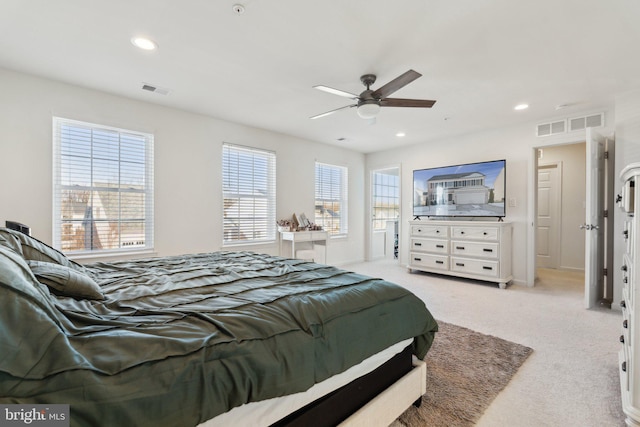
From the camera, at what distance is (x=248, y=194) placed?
4625 millimetres

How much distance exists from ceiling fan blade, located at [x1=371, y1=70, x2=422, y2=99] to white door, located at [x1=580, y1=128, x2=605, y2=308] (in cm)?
255

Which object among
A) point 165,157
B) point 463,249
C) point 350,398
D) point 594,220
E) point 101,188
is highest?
point 165,157

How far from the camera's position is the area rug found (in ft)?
Answer: 5.20

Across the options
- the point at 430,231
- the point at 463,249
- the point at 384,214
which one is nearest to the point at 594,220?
the point at 463,249

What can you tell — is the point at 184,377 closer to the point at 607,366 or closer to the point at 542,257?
the point at 607,366

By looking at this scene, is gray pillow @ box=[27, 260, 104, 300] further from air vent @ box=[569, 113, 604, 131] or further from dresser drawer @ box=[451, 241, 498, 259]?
air vent @ box=[569, 113, 604, 131]

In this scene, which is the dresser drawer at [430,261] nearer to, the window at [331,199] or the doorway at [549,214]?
the window at [331,199]

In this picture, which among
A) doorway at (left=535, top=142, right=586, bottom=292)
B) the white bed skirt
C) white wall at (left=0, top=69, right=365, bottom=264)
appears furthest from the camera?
doorway at (left=535, top=142, right=586, bottom=292)

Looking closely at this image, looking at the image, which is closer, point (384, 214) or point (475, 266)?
point (475, 266)

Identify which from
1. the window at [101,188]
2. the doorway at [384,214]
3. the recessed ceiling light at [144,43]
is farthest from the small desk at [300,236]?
the recessed ceiling light at [144,43]

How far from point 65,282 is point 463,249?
15.7 ft

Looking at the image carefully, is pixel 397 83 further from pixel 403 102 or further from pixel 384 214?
pixel 384 214

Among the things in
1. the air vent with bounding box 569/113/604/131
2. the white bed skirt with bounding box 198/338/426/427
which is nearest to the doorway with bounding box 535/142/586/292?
the air vent with bounding box 569/113/604/131

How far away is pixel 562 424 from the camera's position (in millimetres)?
1536
